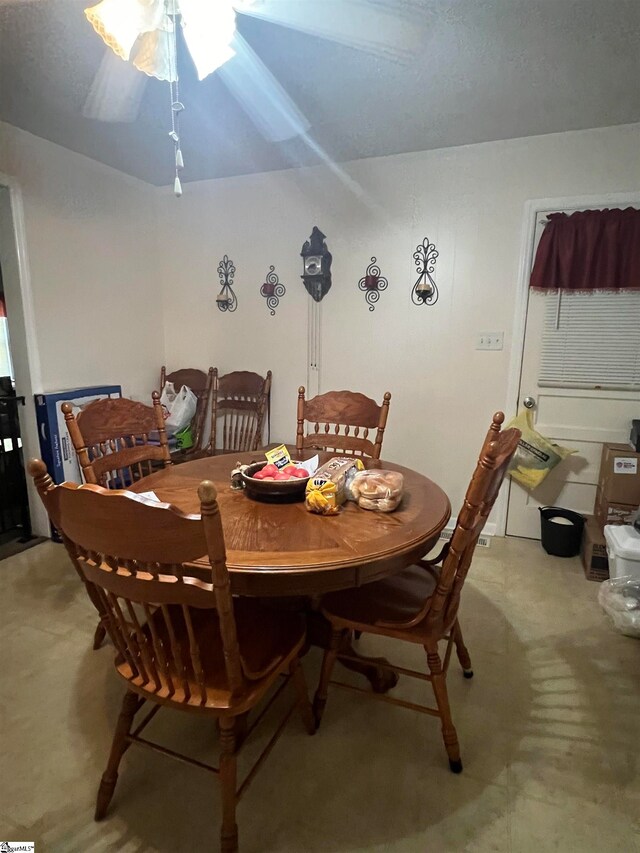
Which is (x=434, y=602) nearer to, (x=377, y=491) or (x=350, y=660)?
(x=377, y=491)

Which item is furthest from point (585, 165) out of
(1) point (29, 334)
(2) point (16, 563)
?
(2) point (16, 563)

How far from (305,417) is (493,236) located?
1.62m

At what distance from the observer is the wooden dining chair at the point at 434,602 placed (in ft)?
3.94

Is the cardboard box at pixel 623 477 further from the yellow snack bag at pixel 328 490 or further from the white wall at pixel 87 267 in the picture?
the white wall at pixel 87 267

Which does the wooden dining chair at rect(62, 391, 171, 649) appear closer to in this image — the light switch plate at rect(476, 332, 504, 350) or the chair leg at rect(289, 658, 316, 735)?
the chair leg at rect(289, 658, 316, 735)

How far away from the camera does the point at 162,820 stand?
1212 mm

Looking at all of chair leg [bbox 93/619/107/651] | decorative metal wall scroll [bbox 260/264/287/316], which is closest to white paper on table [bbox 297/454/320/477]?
chair leg [bbox 93/619/107/651]

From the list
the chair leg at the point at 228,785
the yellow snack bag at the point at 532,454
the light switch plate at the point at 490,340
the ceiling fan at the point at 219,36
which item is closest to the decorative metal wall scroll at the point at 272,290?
the ceiling fan at the point at 219,36

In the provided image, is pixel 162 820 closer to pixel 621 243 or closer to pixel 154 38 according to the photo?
pixel 154 38

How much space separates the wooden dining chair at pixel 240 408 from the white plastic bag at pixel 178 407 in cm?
19

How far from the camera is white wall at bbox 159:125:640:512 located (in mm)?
2652

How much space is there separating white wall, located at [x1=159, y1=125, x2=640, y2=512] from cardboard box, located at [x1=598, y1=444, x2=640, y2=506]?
0.74m

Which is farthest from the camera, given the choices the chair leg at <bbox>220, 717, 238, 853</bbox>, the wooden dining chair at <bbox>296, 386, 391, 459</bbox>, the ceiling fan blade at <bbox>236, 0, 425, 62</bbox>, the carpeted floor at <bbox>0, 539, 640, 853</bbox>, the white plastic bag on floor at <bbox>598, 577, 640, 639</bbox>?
the wooden dining chair at <bbox>296, 386, 391, 459</bbox>

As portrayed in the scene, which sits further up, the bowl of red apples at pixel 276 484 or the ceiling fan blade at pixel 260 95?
the ceiling fan blade at pixel 260 95
